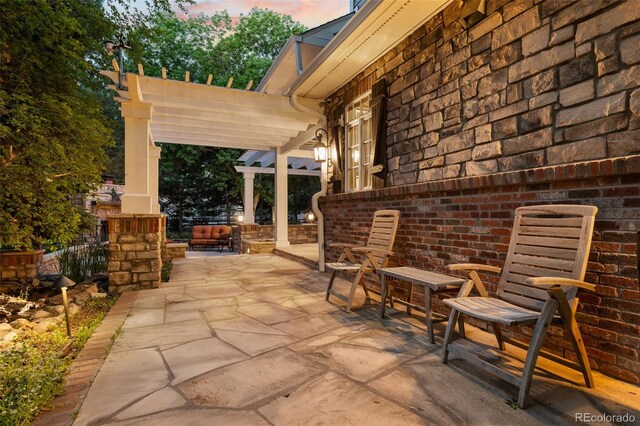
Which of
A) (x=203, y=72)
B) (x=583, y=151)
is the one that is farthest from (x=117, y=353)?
(x=203, y=72)

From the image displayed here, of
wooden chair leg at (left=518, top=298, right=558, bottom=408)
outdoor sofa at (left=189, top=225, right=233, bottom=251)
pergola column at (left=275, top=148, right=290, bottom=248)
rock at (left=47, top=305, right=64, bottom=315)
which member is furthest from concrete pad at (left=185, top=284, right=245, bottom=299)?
outdoor sofa at (left=189, top=225, right=233, bottom=251)

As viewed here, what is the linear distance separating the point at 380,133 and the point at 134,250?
3444 mm

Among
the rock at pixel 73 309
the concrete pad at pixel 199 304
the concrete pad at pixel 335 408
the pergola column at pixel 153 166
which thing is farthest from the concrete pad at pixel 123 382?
the pergola column at pixel 153 166

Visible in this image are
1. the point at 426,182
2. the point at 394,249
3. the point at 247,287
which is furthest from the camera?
the point at 247,287

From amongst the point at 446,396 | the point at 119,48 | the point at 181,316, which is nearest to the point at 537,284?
the point at 446,396

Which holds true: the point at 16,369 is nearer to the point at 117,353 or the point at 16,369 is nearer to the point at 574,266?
the point at 117,353

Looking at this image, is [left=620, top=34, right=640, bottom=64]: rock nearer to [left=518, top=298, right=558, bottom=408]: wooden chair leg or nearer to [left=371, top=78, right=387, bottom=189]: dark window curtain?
[left=518, top=298, right=558, bottom=408]: wooden chair leg

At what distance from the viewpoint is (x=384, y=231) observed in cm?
356

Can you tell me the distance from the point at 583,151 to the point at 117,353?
3.31 m

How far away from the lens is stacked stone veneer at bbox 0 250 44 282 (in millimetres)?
4319

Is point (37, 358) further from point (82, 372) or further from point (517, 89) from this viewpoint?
point (517, 89)

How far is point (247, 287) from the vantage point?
4422mm

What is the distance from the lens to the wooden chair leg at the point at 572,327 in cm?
161

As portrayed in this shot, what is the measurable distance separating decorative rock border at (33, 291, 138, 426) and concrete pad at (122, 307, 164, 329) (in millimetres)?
62
